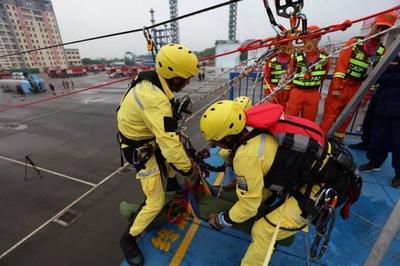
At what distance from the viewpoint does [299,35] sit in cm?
252

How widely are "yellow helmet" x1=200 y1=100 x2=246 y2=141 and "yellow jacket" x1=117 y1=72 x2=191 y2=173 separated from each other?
41 centimetres

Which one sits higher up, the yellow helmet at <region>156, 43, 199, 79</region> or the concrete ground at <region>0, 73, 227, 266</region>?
the yellow helmet at <region>156, 43, 199, 79</region>

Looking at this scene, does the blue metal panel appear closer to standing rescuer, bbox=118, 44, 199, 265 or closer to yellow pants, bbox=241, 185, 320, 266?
standing rescuer, bbox=118, 44, 199, 265

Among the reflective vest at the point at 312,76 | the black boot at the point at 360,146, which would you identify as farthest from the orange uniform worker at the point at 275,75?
the black boot at the point at 360,146

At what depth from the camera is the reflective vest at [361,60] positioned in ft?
12.4

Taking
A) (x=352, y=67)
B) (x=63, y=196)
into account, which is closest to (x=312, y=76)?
(x=352, y=67)

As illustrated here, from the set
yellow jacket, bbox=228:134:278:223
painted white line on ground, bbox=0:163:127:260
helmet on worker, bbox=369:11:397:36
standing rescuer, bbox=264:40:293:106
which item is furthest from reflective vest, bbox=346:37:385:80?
painted white line on ground, bbox=0:163:127:260

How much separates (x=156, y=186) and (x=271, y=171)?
1.40 meters

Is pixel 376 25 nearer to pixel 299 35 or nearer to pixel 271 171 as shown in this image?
pixel 299 35

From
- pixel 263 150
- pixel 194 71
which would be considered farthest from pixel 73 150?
pixel 263 150

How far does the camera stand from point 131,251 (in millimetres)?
2828

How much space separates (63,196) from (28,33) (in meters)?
89.2

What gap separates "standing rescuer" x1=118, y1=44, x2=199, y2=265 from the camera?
2.31m

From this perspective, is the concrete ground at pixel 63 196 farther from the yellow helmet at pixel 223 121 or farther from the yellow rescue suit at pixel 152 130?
the yellow helmet at pixel 223 121
